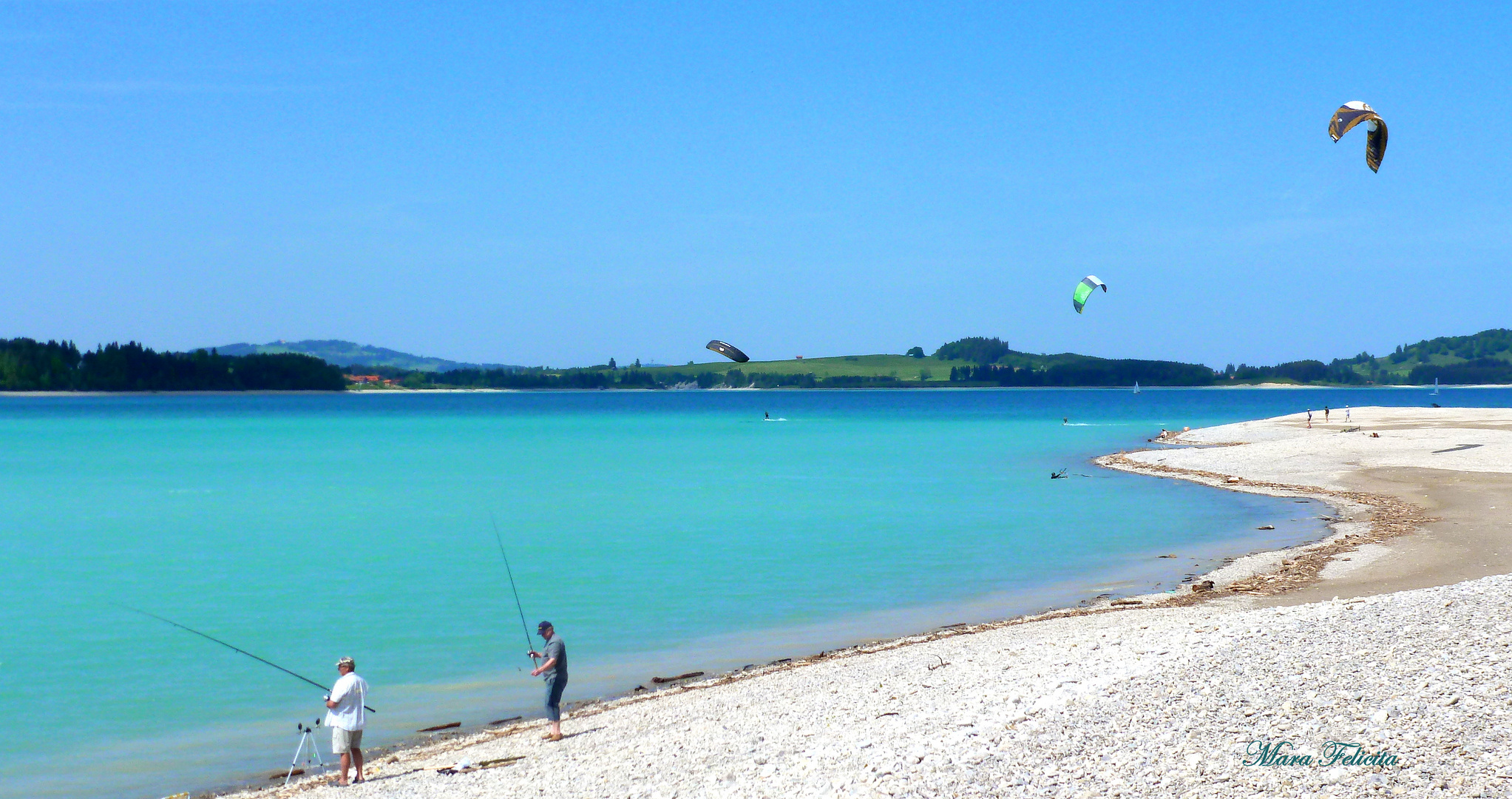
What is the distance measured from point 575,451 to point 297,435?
29726 millimetres

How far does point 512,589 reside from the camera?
1908 centimetres

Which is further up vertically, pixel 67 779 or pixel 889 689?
pixel 889 689

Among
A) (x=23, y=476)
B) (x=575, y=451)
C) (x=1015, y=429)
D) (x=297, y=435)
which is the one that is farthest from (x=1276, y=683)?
(x=297, y=435)

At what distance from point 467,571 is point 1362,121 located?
19.5 metres

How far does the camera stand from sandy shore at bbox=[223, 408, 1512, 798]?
6.96 m

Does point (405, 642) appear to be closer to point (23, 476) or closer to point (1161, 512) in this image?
point (1161, 512)

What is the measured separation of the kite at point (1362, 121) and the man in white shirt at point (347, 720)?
1919 centimetres

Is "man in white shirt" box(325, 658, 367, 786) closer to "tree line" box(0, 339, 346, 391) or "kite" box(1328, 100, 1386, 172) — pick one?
"kite" box(1328, 100, 1386, 172)

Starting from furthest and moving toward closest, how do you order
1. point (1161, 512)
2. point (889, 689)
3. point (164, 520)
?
point (164, 520), point (1161, 512), point (889, 689)

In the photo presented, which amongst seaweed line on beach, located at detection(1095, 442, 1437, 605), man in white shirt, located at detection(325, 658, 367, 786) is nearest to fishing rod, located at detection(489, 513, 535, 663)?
man in white shirt, located at detection(325, 658, 367, 786)

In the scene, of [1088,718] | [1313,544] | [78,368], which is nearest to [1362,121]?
[1313,544]

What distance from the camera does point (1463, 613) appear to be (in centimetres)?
1019

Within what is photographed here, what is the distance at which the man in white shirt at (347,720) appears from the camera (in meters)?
9.23

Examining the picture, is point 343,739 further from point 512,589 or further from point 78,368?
point 78,368
